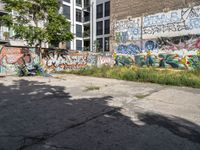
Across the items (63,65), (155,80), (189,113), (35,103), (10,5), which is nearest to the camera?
(189,113)

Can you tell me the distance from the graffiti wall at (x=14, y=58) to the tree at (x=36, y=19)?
0.86 m

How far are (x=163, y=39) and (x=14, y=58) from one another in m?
13.7

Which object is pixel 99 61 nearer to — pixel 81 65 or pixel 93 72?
pixel 81 65

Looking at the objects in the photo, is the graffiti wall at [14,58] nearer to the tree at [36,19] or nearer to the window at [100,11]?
the tree at [36,19]

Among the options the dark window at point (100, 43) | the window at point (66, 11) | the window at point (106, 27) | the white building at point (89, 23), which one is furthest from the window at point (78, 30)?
the window at point (106, 27)

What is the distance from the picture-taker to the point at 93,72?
1592 cm

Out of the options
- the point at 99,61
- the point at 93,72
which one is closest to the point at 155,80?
the point at 93,72

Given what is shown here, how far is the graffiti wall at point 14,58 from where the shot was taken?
1307cm

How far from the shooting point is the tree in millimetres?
13375

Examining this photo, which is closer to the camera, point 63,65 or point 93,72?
point 93,72

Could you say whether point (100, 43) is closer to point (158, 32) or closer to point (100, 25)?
point (100, 25)

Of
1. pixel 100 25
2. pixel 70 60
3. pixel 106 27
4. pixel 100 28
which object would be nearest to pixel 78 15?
pixel 100 25

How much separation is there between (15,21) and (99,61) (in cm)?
982

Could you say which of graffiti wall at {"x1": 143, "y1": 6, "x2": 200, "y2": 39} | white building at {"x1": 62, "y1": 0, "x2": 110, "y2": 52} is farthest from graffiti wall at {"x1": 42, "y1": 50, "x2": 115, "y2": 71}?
white building at {"x1": 62, "y1": 0, "x2": 110, "y2": 52}
